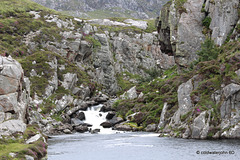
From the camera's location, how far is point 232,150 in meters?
31.9

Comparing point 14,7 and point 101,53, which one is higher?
point 14,7

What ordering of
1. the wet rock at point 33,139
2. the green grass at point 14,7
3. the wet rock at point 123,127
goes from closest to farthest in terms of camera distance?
the wet rock at point 33,139 → the wet rock at point 123,127 → the green grass at point 14,7

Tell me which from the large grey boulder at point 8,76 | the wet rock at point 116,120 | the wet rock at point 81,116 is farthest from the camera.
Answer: the wet rock at point 81,116

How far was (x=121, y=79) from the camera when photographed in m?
150

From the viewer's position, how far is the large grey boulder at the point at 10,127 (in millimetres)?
31391

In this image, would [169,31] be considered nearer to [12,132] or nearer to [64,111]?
[64,111]

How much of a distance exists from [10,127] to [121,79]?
118850 mm

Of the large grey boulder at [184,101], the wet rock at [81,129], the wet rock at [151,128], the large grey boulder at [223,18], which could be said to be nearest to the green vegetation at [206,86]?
the large grey boulder at [184,101]

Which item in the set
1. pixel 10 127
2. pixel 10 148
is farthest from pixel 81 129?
pixel 10 148

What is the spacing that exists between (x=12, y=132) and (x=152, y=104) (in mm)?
49915

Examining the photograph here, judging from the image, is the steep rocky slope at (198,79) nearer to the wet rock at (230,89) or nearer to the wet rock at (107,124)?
the wet rock at (230,89)

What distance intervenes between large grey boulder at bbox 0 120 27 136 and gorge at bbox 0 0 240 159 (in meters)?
0.16

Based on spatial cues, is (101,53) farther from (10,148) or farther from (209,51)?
(10,148)

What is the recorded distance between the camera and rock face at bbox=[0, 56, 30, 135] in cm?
3313
